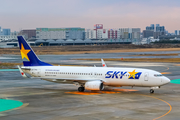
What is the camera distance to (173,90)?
44.7 m

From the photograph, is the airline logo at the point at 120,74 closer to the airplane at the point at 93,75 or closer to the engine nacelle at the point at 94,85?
the airplane at the point at 93,75

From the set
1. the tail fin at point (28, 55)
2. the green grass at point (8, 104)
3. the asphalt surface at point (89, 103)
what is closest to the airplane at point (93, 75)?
the tail fin at point (28, 55)

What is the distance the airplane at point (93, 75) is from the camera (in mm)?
41000

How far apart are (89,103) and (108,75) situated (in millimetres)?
9093

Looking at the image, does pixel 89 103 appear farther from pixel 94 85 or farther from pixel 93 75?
pixel 93 75

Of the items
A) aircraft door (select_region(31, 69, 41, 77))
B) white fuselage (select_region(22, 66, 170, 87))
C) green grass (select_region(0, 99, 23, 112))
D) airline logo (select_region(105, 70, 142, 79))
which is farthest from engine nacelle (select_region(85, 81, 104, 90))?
green grass (select_region(0, 99, 23, 112))

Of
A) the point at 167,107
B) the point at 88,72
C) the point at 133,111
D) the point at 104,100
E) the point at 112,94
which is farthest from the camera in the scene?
the point at 88,72

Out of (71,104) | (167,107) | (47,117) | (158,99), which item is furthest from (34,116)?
(158,99)

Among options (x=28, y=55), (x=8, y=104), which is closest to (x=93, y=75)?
(x=28, y=55)

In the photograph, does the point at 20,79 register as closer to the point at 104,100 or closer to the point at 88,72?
the point at 88,72

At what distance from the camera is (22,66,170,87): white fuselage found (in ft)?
134

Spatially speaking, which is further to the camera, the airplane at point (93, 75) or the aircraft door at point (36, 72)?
the aircraft door at point (36, 72)

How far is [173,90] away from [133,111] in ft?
55.5

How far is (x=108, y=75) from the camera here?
42.6 meters
